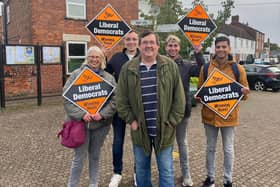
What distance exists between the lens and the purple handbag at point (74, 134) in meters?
3.29

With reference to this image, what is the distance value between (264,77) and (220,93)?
13910 mm

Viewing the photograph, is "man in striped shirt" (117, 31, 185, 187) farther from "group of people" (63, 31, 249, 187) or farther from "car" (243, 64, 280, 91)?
"car" (243, 64, 280, 91)

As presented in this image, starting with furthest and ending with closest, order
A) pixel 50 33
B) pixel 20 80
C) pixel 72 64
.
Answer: pixel 72 64 < pixel 50 33 < pixel 20 80

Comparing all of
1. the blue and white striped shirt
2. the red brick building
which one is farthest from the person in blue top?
the red brick building

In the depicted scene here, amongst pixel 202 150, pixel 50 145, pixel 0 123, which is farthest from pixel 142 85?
pixel 0 123

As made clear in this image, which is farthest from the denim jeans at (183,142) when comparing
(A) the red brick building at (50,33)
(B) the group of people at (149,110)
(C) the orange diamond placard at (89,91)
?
(A) the red brick building at (50,33)

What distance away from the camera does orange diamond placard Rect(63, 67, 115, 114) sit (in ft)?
11.4

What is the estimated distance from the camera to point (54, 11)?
1301 cm

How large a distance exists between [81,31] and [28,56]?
4137 mm

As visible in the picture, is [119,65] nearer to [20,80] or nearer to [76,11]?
[20,80]

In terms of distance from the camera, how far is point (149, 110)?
2.95 m

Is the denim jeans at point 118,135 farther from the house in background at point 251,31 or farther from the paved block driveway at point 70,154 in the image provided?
the house in background at point 251,31

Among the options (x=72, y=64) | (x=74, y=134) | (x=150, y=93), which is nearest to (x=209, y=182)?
(x=150, y=93)

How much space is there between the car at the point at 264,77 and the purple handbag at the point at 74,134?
15.1 metres
